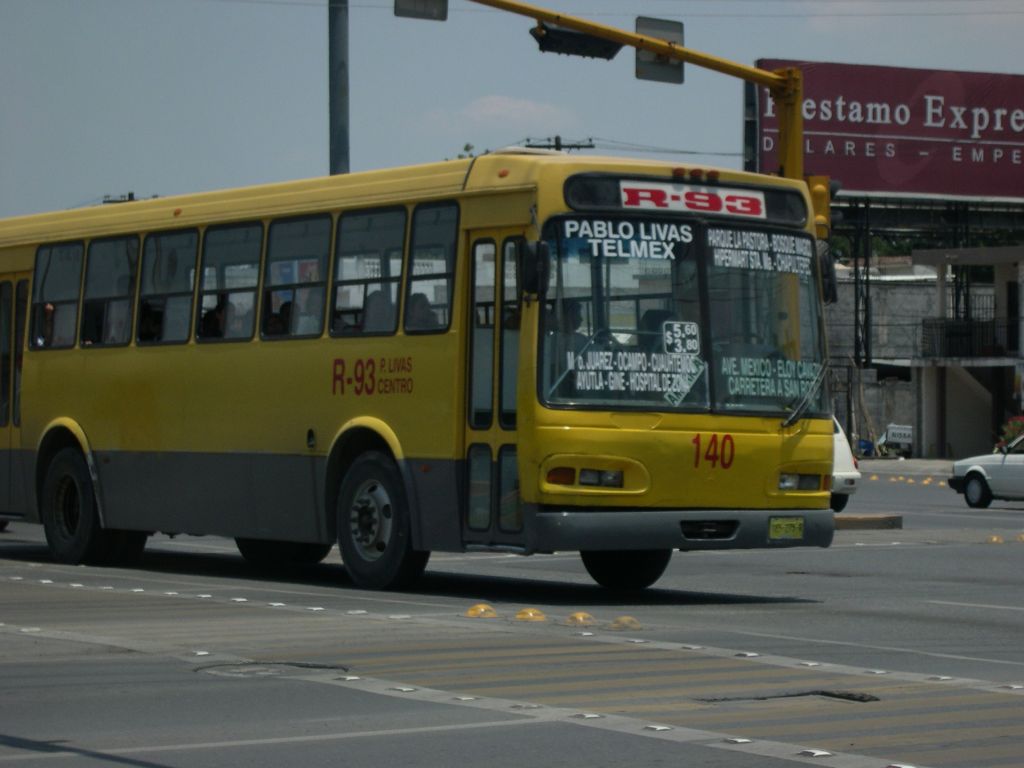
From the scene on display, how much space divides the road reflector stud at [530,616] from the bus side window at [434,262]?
9.32ft

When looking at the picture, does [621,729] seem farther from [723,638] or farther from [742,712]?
[723,638]

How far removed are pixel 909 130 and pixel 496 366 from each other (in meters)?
57.0

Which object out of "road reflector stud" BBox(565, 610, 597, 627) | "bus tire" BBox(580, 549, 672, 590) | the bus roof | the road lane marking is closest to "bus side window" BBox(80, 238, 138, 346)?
the bus roof

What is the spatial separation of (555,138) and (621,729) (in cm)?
5517

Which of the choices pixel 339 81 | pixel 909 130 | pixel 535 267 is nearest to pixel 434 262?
pixel 535 267

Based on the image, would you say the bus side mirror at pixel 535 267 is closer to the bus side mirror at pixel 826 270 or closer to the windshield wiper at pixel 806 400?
the windshield wiper at pixel 806 400

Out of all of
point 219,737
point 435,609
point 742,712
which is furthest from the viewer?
point 435,609

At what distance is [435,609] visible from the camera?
50.6 feet

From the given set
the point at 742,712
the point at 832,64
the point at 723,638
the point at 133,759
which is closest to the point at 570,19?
the point at 723,638

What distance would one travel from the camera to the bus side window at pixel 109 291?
20469 millimetres

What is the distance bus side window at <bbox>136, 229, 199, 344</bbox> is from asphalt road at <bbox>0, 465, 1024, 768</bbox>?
7.40ft

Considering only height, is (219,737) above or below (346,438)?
below

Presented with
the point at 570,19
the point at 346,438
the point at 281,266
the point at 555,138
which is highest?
the point at 555,138

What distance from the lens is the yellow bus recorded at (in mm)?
15867
